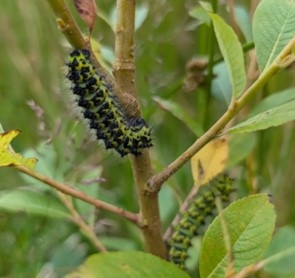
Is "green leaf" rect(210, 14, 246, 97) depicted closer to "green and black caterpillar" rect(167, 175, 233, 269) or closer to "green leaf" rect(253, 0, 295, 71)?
"green leaf" rect(253, 0, 295, 71)

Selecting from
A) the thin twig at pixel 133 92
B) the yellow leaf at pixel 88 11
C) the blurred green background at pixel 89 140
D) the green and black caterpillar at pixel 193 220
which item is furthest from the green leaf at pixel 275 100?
the yellow leaf at pixel 88 11

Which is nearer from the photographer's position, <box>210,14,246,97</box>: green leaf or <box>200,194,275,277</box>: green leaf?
<box>200,194,275,277</box>: green leaf

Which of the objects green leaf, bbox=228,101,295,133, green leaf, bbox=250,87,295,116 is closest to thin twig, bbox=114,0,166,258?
green leaf, bbox=228,101,295,133

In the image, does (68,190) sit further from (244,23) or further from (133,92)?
(244,23)

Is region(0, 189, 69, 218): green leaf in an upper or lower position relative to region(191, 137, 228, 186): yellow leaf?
upper

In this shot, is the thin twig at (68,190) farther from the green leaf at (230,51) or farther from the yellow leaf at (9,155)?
the green leaf at (230,51)

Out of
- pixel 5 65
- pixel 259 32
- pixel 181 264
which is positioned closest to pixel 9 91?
pixel 5 65

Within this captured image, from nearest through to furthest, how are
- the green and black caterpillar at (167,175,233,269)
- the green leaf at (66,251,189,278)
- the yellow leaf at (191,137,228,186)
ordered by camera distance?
the green leaf at (66,251,189,278)
the green and black caterpillar at (167,175,233,269)
the yellow leaf at (191,137,228,186)

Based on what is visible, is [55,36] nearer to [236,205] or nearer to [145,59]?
[145,59]
